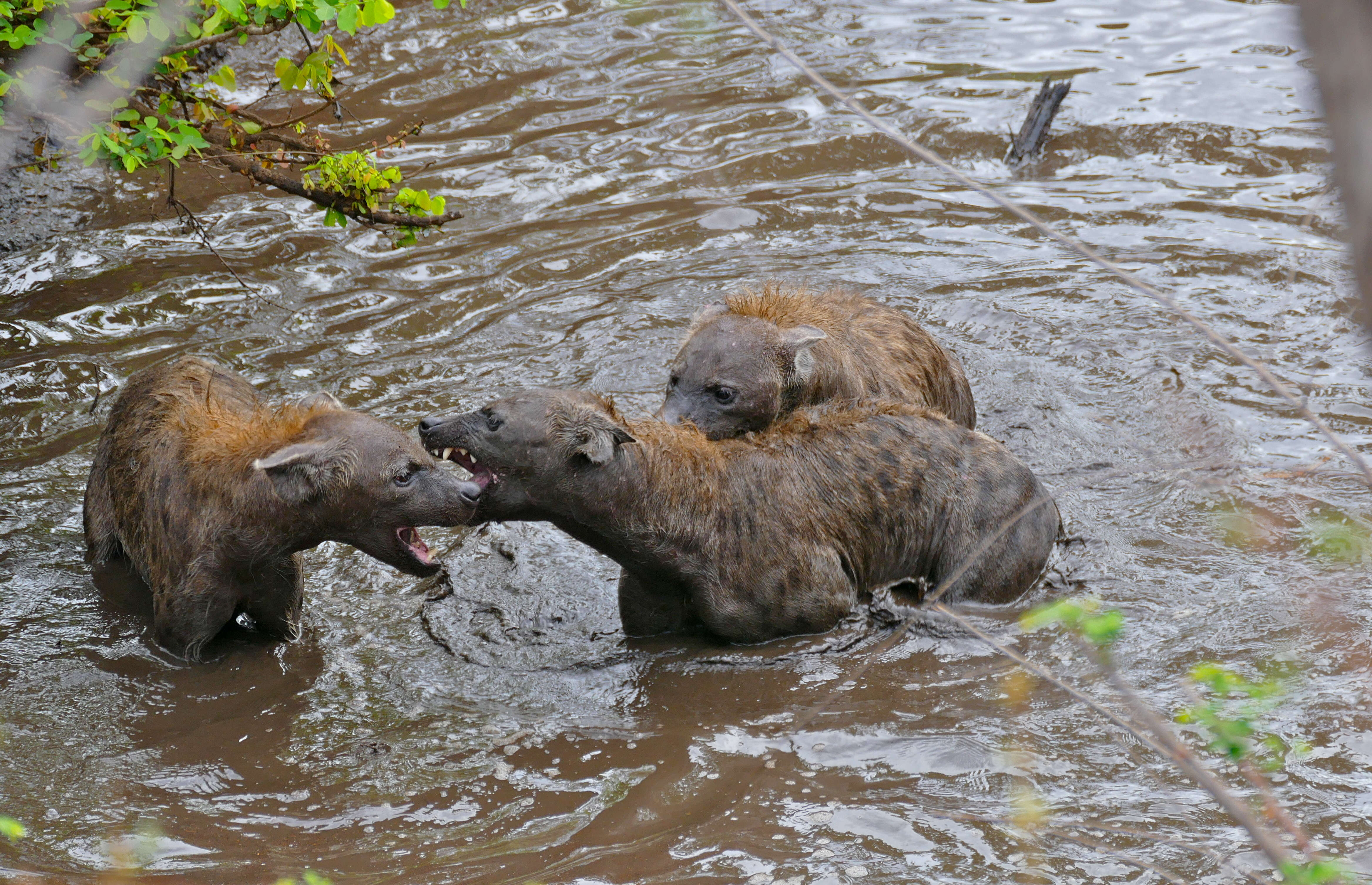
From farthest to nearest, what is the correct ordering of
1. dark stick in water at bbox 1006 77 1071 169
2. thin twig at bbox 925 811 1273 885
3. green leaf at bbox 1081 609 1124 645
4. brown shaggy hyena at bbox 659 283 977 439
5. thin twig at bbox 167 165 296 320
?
dark stick in water at bbox 1006 77 1071 169 → thin twig at bbox 167 165 296 320 → brown shaggy hyena at bbox 659 283 977 439 → thin twig at bbox 925 811 1273 885 → green leaf at bbox 1081 609 1124 645

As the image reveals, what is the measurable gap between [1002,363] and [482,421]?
485 cm

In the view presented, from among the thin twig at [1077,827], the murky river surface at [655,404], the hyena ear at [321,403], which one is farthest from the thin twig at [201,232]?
the thin twig at [1077,827]

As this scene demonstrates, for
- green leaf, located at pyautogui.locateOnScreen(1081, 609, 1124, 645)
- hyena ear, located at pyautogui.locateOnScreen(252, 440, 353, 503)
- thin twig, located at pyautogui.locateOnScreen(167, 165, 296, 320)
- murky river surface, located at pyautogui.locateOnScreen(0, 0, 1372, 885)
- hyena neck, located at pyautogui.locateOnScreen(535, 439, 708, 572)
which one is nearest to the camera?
green leaf, located at pyautogui.locateOnScreen(1081, 609, 1124, 645)

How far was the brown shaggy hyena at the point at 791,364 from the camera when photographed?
7559 millimetres

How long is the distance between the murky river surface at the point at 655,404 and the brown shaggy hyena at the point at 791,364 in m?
0.99

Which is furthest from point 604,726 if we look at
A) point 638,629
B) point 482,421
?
point 482,421

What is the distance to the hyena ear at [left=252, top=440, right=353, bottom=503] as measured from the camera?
19.6 feet

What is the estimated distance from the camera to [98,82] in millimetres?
7598

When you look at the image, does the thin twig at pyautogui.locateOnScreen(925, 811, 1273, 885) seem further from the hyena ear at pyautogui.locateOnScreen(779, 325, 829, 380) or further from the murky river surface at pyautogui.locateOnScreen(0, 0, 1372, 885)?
the hyena ear at pyautogui.locateOnScreen(779, 325, 829, 380)

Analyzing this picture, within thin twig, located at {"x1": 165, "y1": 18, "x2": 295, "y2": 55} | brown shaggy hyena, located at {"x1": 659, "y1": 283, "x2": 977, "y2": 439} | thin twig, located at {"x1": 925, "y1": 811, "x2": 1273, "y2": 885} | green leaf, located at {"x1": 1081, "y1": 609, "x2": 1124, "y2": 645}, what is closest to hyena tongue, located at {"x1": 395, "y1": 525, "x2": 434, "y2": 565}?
brown shaggy hyena, located at {"x1": 659, "y1": 283, "x2": 977, "y2": 439}

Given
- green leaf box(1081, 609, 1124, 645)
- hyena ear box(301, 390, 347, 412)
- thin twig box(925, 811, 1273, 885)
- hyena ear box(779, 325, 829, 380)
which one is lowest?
thin twig box(925, 811, 1273, 885)

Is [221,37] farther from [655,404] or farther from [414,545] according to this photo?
[655,404]

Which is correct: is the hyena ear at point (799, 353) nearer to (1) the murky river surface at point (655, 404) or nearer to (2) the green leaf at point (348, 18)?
(1) the murky river surface at point (655, 404)

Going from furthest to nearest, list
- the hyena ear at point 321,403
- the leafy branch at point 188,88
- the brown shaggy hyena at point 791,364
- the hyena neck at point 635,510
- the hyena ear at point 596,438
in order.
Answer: the brown shaggy hyena at point 791,364 < the leafy branch at point 188,88 < the hyena ear at point 321,403 < the hyena neck at point 635,510 < the hyena ear at point 596,438
